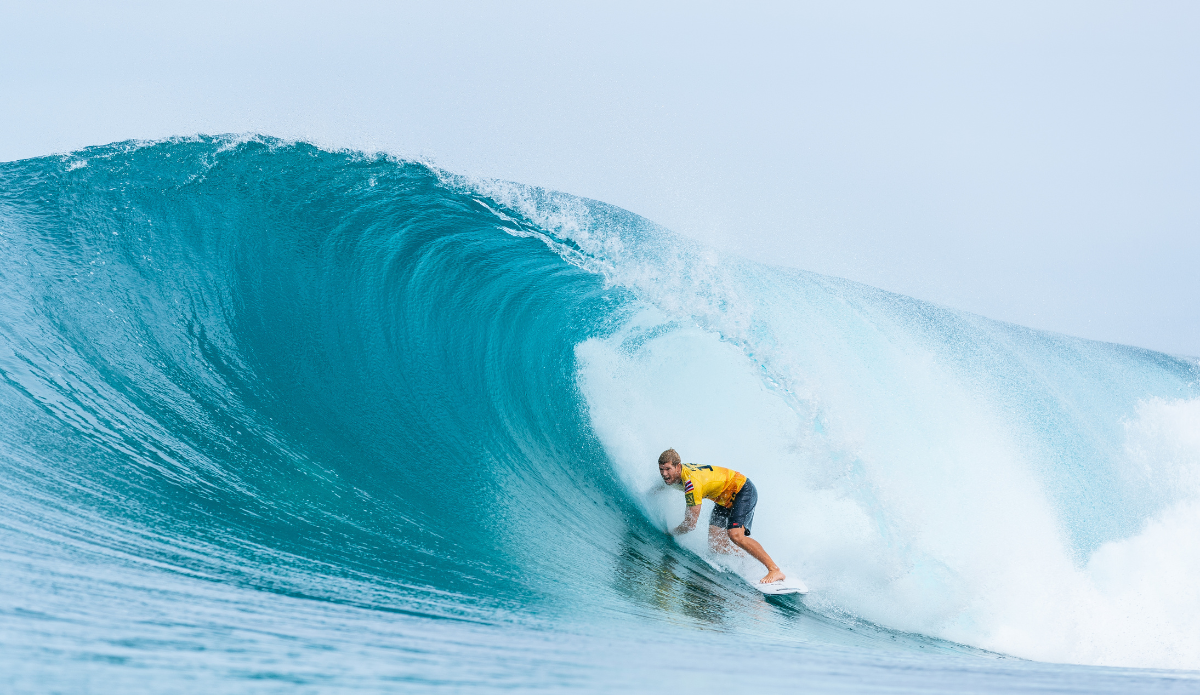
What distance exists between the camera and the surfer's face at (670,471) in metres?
4.95

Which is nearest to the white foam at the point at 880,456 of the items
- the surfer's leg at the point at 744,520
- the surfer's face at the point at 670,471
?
the surfer's leg at the point at 744,520

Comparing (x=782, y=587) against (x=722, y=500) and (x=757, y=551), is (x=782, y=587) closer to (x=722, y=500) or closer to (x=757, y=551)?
(x=757, y=551)

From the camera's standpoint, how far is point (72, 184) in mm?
7039

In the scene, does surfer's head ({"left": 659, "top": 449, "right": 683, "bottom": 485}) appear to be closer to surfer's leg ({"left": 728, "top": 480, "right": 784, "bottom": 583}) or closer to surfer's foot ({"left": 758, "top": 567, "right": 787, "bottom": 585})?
surfer's leg ({"left": 728, "top": 480, "right": 784, "bottom": 583})

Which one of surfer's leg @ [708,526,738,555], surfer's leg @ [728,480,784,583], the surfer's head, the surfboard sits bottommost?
the surfboard

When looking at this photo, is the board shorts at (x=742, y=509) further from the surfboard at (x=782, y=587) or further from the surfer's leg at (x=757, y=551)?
the surfboard at (x=782, y=587)

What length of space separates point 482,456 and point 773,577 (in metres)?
2.48

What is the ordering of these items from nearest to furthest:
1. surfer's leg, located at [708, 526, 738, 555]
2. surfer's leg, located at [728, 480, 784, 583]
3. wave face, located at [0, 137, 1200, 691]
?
wave face, located at [0, 137, 1200, 691] → surfer's leg, located at [728, 480, 784, 583] → surfer's leg, located at [708, 526, 738, 555]

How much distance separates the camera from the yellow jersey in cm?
503

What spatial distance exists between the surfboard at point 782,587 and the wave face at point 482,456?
0.09m

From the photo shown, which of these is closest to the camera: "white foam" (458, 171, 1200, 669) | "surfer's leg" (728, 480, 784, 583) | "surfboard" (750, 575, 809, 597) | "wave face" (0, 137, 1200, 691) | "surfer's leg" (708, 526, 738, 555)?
"wave face" (0, 137, 1200, 691)

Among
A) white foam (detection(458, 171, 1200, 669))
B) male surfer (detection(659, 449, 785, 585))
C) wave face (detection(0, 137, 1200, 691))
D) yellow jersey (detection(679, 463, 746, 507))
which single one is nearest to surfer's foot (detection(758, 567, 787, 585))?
male surfer (detection(659, 449, 785, 585))

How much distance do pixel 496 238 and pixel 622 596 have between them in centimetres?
516

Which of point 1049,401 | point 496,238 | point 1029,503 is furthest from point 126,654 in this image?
point 1049,401
